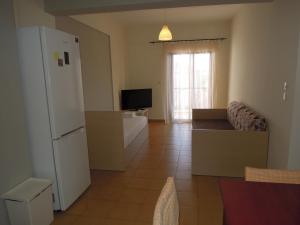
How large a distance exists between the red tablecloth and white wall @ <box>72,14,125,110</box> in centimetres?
388

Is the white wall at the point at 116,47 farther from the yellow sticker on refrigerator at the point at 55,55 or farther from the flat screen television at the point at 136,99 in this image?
the yellow sticker on refrigerator at the point at 55,55

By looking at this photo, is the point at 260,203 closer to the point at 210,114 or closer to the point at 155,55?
the point at 210,114

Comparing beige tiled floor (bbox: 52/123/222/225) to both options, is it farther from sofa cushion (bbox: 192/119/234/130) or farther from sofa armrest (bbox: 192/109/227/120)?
sofa armrest (bbox: 192/109/227/120)

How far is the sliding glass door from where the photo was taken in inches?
233

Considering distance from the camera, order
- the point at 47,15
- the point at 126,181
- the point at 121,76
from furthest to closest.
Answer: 1. the point at 121,76
2. the point at 126,181
3. the point at 47,15

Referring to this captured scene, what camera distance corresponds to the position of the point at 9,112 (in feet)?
6.34

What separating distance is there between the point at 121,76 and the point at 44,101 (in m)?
3.90

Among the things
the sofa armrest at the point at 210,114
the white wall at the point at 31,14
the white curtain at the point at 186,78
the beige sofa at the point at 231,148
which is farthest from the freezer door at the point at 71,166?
the white curtain at the point at 186,78

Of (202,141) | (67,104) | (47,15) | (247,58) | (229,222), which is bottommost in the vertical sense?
(202,141)

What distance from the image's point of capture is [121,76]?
5.86 metres

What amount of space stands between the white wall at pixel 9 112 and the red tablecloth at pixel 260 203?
176 centimetres

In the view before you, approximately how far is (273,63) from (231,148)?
3.71 ft

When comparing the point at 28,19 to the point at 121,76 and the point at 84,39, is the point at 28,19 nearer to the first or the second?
the point at 84,39

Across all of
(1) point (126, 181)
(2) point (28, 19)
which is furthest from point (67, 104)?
(1) point (126, 181)
